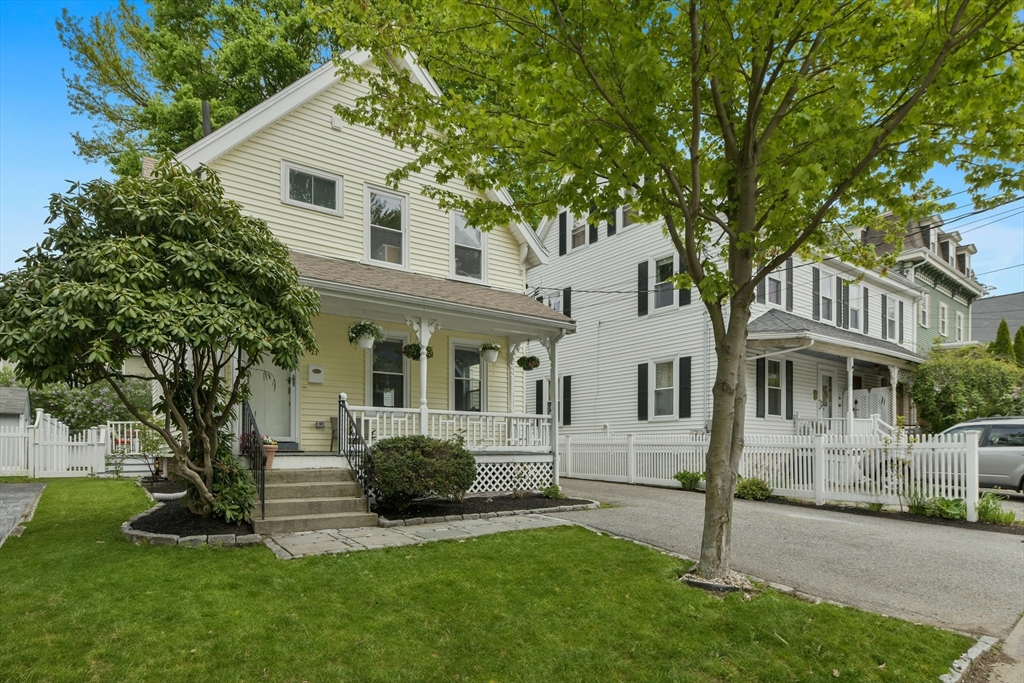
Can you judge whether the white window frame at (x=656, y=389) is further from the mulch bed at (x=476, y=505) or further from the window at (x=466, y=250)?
the mulch bed at (x=476, y=505)

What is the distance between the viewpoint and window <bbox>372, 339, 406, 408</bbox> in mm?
12945

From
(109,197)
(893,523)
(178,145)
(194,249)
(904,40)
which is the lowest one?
(893,523)

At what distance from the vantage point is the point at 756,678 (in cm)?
421

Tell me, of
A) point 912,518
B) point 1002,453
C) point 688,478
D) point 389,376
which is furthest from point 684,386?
point 389,376

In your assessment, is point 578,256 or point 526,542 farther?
point 578,256

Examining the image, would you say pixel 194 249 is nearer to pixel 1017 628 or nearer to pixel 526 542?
pixel 526 542

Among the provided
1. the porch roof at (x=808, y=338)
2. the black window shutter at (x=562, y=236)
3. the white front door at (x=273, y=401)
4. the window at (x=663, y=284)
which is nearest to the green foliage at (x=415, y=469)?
the white front door at (x=273, y=401)

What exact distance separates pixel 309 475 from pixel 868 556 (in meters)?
7.62

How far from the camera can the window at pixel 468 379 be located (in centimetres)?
1405

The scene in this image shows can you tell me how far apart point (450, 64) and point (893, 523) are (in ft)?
32.1

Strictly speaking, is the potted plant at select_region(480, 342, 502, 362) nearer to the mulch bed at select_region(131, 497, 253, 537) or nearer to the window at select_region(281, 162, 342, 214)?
the window at select_region(281, 162, 342, 214)

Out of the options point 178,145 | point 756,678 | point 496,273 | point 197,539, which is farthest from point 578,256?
point 756,678

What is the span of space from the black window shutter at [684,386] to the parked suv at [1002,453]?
6.07 meters

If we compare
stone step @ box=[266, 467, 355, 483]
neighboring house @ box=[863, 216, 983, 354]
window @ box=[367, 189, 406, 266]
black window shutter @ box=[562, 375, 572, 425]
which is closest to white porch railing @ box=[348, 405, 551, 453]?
stone step @ box=[266, 467, 355, 483]
